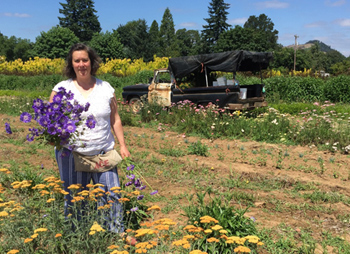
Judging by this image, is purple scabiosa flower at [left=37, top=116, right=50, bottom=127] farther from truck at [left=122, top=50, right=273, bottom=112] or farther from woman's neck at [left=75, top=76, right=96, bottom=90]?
truck at [left=122, top=50, right=273, bottom=112]

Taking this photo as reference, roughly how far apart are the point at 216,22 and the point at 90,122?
74.6 metres

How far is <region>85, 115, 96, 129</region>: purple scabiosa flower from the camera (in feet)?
10.1

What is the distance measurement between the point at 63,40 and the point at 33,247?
65.0 m

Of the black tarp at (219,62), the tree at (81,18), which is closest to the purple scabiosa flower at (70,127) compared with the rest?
the black tarp at (219,62)

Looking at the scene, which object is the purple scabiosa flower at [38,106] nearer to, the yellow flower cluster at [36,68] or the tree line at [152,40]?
the yellow flower cluster at [36,68]

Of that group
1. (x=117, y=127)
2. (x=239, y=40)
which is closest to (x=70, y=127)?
(x=117, y=127)

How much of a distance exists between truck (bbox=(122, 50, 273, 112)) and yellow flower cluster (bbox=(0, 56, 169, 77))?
41.7ft

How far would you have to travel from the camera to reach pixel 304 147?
335 inches

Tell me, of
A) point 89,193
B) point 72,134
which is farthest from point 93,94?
point 89,193

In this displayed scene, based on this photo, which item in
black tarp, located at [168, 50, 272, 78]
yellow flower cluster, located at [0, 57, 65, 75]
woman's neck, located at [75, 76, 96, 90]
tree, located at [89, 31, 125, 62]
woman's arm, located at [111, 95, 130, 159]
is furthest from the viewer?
tree, located at [89, 31, 125, 62]

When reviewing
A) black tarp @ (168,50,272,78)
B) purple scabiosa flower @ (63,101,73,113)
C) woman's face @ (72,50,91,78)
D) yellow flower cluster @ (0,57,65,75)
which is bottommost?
purple scabiosa flower @ (63,101,73,113)

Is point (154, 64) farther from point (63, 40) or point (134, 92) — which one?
point (63, 40)

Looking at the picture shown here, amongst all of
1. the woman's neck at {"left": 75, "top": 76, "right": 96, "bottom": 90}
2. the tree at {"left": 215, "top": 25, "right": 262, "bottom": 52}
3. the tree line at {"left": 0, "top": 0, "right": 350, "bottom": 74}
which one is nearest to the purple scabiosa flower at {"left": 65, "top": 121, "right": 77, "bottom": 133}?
the woman's neck at {"left": 75, "top": 76, "right": 96, "bottom": 90}

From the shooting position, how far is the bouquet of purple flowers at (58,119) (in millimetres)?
2926
